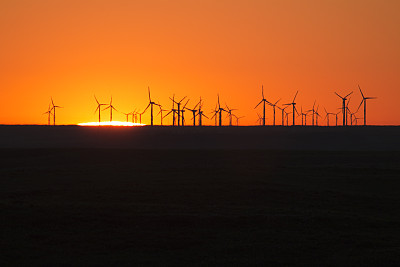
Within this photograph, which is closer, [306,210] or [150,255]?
[150,255]

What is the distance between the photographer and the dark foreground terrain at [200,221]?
24.9 meters

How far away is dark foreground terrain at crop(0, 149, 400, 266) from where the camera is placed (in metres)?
24.9

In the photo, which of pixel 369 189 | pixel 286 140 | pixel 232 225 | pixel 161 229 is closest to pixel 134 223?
pixel 161 229

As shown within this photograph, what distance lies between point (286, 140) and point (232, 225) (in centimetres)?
15431

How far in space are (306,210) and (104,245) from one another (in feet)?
44.4

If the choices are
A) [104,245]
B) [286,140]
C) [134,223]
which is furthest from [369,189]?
[286,140]

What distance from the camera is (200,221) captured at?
106ft

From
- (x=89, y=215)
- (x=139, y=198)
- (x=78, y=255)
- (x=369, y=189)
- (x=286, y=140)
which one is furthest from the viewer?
(x=286, y=140)

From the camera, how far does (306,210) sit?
1442 inches

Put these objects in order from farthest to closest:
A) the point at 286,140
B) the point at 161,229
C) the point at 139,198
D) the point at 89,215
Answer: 1. the point at 286,140
2. the point at 139,198
3. the point at 89,215
4. the point at 161,229

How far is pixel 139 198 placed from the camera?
136 ft

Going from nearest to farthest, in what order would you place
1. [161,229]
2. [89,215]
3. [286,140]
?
[161,229] → [89,215] → [286,140]

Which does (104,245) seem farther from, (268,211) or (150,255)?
(268,211)

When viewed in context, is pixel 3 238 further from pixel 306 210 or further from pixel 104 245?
pixel 306 210
